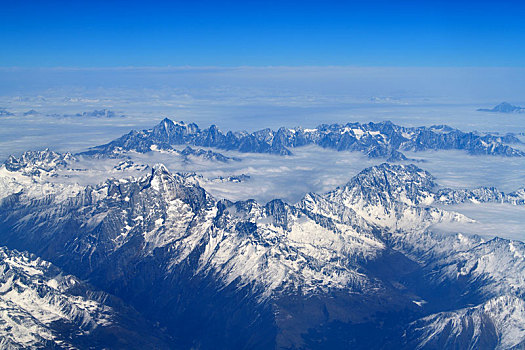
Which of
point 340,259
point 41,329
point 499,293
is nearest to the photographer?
point 41,329

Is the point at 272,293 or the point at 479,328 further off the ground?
the point at 479,328

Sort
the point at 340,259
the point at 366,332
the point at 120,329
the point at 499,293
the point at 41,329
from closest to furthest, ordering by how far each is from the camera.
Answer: the point at 41,329 < the point at 120,329 < the point at 366,332 < the point at 499,293 < the point at 340,259

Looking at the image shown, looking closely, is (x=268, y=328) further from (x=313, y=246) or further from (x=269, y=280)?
(x=313, y=246)

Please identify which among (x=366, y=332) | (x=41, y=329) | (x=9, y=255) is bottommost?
(x=366, y=332)

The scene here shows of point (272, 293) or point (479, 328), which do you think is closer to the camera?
point (479, 328)

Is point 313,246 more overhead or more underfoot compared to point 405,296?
more overhead

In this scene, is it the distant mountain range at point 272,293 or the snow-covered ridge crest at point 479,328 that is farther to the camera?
the distant mountain range at point 272,293

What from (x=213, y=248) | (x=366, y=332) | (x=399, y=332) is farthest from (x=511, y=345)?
(x=213, y=248)

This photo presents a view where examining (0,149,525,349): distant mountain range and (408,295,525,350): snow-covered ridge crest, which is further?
(0,149,525,349): distant mountain range

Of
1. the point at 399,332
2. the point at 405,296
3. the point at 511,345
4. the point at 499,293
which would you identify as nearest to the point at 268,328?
the point at 399,332

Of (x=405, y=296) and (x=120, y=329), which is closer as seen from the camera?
(x=120, y=329)
